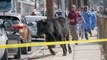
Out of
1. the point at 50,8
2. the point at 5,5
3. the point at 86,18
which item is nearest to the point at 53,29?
the point at 50,8

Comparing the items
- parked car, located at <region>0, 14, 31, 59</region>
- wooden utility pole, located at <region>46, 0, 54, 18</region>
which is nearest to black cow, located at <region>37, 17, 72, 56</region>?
parked car, located at <region>0, 14, 31, 59</region>

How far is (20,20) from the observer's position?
623 inches

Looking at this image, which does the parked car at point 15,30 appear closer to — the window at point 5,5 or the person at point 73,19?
the person at point 73,19

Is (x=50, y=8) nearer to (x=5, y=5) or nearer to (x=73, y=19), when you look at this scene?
(x=73, y=19)

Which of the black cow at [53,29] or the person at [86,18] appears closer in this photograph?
the black cow at [53,29]

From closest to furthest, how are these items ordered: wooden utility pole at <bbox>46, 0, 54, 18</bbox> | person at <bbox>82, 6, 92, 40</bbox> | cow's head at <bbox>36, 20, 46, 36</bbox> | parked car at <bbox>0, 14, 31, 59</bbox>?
parked car at <bbox>0, 14, 31, 59</bbox>, cow's head at <bbox>36, 20, 46, 36</bbox>, wooden utility pole at <bbox>46, 0, 54, 18</bbox>, person at <bbox>82, 6, 92, 40</bbox>

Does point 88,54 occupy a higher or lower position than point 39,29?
lower

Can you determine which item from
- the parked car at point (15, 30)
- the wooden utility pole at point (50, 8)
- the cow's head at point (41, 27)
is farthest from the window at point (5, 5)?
the cow's head at point (41, 27)

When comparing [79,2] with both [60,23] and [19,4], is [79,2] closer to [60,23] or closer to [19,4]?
[19,4]

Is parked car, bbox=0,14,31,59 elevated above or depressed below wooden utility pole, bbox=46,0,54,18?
below

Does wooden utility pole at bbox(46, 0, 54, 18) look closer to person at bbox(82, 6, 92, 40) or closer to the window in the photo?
person at bbox(82, 6, 92, 40)

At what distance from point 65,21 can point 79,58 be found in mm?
2121

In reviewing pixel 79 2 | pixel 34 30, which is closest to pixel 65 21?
pixel 34 30

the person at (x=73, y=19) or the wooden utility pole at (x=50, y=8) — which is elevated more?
the wooden utility pole at (x=50, y=8)
